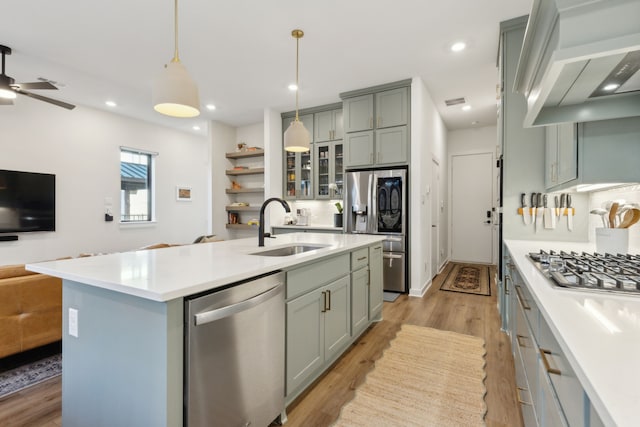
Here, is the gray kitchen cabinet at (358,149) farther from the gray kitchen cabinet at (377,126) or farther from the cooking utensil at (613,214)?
the cooking utensil at (613,214)

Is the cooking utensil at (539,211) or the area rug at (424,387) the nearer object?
the area rug at (424,387)

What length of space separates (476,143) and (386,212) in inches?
136

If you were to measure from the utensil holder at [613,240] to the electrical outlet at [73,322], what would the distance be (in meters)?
2.78

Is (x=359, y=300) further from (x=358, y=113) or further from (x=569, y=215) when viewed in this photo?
(x=358, y=113)

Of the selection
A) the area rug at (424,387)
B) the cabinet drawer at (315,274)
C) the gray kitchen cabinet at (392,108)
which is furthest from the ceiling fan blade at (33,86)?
the area rug at (424,387)

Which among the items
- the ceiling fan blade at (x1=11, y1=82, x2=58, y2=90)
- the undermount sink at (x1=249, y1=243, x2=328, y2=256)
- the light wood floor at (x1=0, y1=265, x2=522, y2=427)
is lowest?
the light wood floor at (x1=0, y1=265, x2=522, y2=427)

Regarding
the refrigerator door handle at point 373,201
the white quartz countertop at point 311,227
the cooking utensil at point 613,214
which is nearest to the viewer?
the cooking utensil at point 613,214

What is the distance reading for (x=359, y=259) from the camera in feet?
8.60

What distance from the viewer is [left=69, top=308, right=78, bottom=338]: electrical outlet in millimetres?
1403

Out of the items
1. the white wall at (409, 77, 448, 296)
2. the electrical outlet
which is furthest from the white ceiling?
the electrical outlet

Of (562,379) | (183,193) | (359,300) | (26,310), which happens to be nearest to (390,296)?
(359,300)

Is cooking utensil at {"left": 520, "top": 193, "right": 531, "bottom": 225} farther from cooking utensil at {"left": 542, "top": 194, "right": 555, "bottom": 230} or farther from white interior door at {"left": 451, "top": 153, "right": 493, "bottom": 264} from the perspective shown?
white interior door at {"left": 451, "top": 153, "right": 493, "bottom": 264}

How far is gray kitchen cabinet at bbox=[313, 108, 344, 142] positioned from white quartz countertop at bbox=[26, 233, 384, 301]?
348 centimetres

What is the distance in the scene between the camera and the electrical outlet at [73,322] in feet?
4.60
